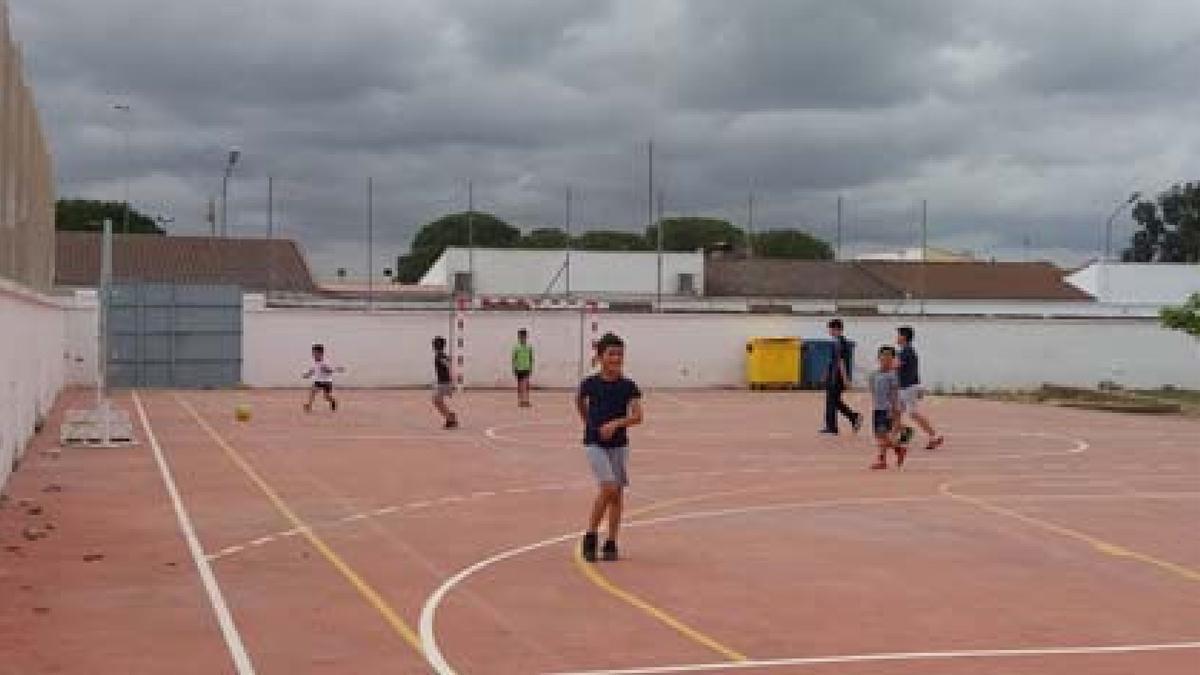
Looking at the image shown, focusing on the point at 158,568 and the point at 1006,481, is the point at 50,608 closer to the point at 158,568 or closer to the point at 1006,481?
the point at 158,568

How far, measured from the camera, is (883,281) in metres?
75.4

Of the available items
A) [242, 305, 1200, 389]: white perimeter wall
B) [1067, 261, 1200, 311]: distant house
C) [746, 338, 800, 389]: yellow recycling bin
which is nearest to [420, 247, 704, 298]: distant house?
[242, 305, 1200, 389]: white perimeter wall

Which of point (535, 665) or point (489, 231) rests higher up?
point (489, 231)

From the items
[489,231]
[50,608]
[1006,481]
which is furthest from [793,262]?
[50,608]

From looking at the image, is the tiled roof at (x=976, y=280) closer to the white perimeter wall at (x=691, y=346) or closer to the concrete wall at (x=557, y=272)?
the concrete wall at (x=557, y=272)

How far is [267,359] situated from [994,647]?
34037 millimetres

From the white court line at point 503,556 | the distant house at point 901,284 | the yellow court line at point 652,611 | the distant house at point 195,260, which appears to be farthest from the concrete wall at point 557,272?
the yellow court line at point 652,611

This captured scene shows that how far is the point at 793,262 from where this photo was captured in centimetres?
7762

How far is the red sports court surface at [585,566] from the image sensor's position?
9.01 m

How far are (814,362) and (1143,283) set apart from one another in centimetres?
3431

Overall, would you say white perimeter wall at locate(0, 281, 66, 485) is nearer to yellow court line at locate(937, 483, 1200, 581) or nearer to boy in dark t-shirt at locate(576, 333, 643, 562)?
boy in dark t-shirt at locate(576, 333, 643, 562)

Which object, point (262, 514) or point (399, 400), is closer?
point (262, 514)

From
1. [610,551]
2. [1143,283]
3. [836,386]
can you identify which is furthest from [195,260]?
[610,551]

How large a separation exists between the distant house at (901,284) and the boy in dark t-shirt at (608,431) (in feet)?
176
